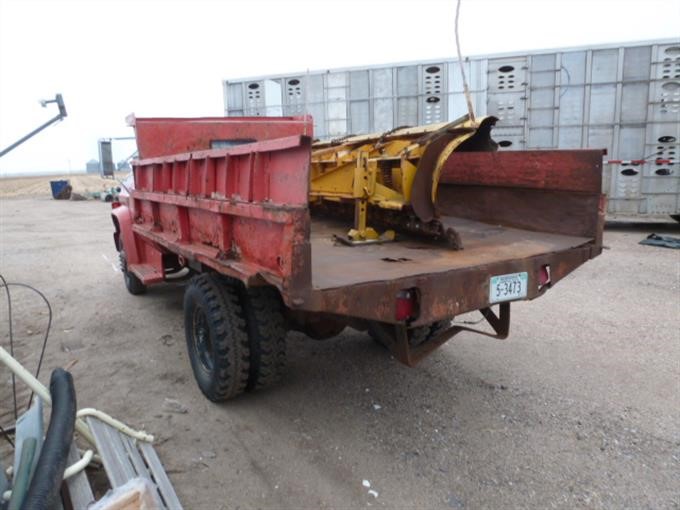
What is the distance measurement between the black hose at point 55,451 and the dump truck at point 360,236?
2.92 feet

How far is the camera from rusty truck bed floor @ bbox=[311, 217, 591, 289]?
279 cm

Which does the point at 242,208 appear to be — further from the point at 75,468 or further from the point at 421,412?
the point at 421,412

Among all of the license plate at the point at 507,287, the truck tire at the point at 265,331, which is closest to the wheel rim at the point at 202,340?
the truck tire at the point at 265,331

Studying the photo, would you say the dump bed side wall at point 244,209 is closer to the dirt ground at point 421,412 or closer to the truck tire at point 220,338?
the truck tire at point 220,338

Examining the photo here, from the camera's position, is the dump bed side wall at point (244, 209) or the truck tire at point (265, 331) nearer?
the dump bed side wall at point (244, 209)

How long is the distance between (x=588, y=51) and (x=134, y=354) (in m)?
10.1

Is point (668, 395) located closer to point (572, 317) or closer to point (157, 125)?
point (572, 317)

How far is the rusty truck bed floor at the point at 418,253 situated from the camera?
2.79 m

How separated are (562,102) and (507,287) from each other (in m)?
8.98

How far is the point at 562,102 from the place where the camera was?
1054 centimetres

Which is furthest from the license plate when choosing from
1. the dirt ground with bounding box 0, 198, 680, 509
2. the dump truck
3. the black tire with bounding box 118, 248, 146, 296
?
the black tire with bounding box 118, 248, 146, 296

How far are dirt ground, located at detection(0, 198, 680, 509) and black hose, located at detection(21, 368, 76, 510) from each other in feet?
2.11

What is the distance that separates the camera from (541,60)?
34.6ft

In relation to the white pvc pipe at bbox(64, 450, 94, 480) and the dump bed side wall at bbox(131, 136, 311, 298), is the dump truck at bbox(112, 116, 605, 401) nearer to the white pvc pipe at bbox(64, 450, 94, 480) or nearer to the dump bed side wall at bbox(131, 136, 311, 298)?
the dump bed side wall at bbox(131, 136, 311, 298)
